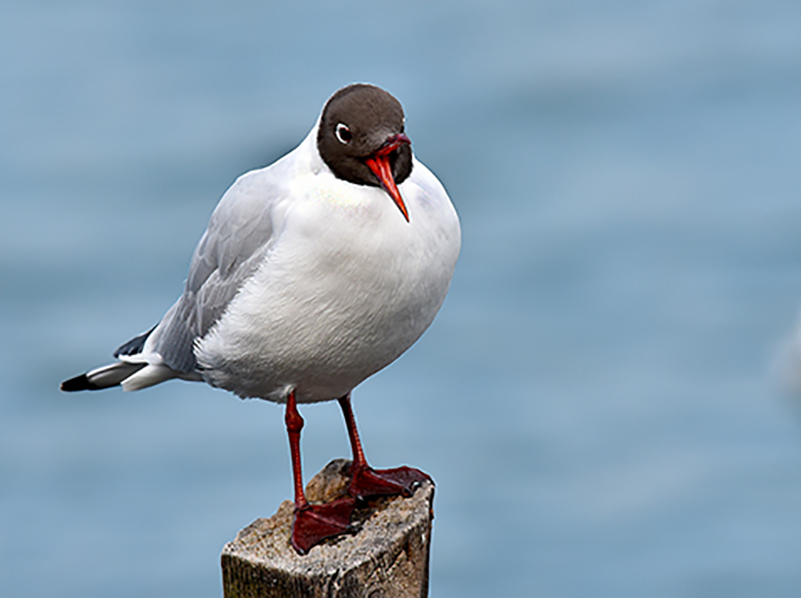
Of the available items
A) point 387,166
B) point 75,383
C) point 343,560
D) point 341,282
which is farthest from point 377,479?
point 75,383

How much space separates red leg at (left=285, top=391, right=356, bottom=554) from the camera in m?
5.16

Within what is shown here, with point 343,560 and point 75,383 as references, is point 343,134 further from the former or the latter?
point 75,383

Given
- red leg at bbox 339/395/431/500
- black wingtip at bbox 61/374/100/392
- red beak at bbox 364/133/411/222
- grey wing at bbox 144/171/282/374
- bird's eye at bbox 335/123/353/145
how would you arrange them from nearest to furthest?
red beak at bbox 364/133/411/222
bird's eye at bbox 335/123/353/145
grey wing at bbox 144/171/282/374
red leg at bbox 339/395/431/500
black wingtip at bbox 61/374/100/392

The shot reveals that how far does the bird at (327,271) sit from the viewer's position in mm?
4824

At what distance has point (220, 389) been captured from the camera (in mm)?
5652

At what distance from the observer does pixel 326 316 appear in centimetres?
499

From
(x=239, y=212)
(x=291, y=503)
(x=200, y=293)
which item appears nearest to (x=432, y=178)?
(x=239, y=212)

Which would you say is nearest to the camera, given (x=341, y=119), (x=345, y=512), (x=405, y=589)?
(x=341, y=119)

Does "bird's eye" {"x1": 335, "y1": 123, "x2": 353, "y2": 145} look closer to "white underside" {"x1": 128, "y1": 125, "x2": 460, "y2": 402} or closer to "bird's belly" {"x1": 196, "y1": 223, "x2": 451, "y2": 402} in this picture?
"white underside" {"x1": 128, "y1": 125, "x2": 460, "y2": 402}

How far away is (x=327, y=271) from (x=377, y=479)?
1.09 meters

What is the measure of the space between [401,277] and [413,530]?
98 cm

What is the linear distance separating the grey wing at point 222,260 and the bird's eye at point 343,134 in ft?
1.32

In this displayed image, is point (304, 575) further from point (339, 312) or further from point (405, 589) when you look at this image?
point (339, 312)

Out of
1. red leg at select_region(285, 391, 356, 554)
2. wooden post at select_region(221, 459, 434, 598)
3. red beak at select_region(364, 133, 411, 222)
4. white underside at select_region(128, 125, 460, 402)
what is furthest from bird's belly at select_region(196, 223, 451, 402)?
wooden post at select_region(221, 459, 434, 598)
